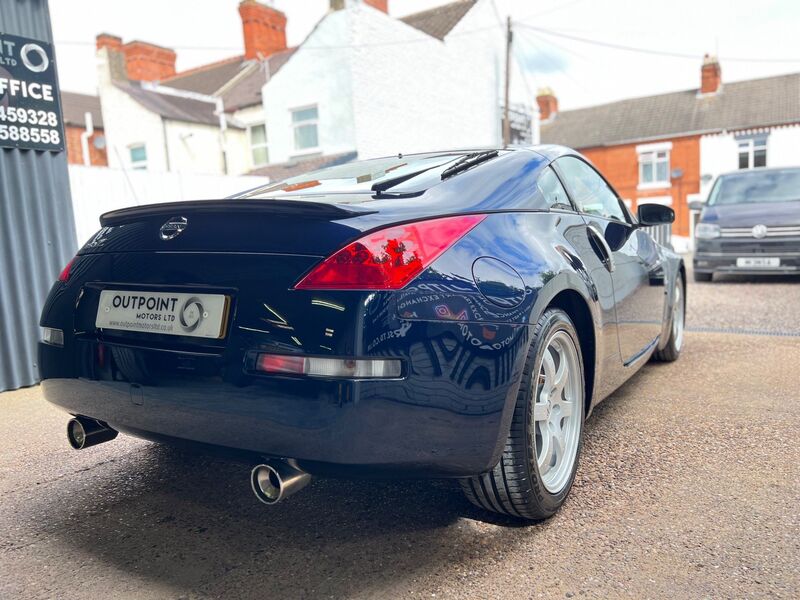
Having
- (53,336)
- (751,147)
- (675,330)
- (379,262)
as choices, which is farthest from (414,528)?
(751,147)

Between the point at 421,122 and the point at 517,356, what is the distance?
17.8 meters

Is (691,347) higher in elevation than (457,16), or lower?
lower

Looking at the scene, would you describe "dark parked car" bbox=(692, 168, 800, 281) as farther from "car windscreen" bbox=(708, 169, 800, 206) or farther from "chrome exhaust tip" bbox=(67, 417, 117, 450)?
"chrome exhaust tip" bbox=(67, 417, 117, 450)

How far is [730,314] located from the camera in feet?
23.0

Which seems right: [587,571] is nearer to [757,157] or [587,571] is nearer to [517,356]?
[517,356]

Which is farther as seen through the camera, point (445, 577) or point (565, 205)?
point (565, 205)

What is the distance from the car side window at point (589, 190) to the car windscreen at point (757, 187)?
7148 mm

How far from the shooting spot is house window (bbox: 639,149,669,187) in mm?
28969

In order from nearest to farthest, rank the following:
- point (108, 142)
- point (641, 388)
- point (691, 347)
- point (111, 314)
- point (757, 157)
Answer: point (111, 314) → point (641, 388) → point (691, 347) → point (108, 142) → point (757, 157)

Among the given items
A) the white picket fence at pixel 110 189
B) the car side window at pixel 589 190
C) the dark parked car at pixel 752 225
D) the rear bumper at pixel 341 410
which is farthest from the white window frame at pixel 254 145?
the rear bumper at pixel 341 410

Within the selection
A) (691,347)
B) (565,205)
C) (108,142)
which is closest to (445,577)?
(565,205)

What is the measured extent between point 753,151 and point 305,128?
19.8 meters

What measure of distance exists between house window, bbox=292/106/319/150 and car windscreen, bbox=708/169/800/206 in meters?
10.9

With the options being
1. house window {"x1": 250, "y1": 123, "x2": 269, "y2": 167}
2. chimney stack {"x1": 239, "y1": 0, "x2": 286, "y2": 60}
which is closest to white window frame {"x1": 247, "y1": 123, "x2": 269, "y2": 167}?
house window {"x1": 250, "y1": 123, "x2": 269, "y2": 167}
